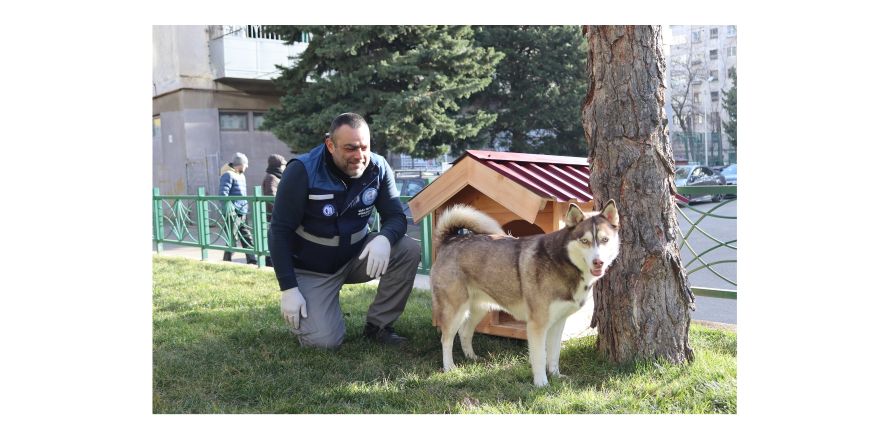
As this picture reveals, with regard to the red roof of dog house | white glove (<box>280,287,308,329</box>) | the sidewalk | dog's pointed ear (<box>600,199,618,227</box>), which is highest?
the red roof of dog house

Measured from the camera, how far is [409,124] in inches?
582

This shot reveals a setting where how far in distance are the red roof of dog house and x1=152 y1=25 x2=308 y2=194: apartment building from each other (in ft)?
A: 46.9

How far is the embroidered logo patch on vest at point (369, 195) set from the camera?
434cm

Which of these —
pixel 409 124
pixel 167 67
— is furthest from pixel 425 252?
pixel 167 67

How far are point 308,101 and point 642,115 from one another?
12.5m

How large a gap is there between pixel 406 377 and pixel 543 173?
1611 millimetres

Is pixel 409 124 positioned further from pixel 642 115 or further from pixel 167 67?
pixel 642 115

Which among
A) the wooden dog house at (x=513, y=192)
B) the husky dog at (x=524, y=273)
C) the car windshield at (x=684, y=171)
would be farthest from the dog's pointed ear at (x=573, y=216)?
the car windshield at (x=684, y=171)

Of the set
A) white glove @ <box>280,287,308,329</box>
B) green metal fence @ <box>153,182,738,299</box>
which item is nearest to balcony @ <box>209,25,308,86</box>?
green metal fence @ <box>153,182,738,299</box>

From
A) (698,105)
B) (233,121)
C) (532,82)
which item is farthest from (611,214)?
(698,105)

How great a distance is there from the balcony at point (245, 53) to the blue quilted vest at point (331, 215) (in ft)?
46.5

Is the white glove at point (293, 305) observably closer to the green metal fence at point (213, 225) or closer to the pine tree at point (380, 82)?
the green metal fence at point (213, 225)

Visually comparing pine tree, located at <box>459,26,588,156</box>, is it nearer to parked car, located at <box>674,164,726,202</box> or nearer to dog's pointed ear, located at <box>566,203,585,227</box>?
parked car, located at <box>674,164,726,202</box>

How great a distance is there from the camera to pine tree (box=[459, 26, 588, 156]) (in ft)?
66.4
